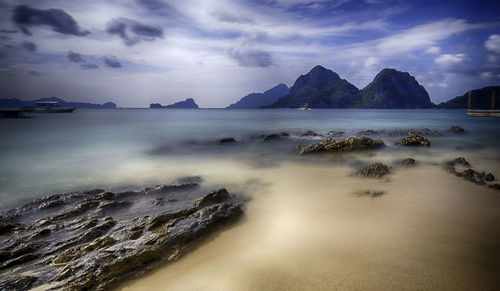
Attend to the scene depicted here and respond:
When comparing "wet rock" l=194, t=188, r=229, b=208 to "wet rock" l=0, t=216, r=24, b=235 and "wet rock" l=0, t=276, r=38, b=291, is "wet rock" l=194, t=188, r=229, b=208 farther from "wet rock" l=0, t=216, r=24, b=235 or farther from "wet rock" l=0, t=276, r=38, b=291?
"wet rock" l=0, t=216, r=24, b=235

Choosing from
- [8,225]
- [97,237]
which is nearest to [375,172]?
[97,237]

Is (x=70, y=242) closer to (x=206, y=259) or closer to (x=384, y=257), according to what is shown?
(x=206, y=259)

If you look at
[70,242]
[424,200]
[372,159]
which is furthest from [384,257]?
[372,159]

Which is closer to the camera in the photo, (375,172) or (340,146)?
(375,172)

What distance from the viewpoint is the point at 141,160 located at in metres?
13.2

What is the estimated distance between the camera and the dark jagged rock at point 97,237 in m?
3.64

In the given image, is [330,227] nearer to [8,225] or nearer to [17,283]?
[17,283]

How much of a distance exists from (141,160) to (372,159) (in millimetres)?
12339

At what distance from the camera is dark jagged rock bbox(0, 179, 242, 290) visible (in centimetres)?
364

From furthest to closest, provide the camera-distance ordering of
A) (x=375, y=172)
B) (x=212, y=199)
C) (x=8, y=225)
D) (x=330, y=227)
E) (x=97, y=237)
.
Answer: (x=375, y=172)
(x=212, y=199)
(x=8, y=225)
(x=330, y=227)
(x=97, y=237)

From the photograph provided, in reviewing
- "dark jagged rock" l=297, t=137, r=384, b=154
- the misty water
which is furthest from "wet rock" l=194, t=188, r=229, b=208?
"dark jagged rock" l=297, t=137, r=384, b=154

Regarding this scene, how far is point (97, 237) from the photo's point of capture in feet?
15.7

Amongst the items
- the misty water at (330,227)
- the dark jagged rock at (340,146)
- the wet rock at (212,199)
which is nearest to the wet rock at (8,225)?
the misty water at (330,227)

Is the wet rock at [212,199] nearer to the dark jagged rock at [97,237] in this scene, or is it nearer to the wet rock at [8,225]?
the dark jagged rock at [97,237]
